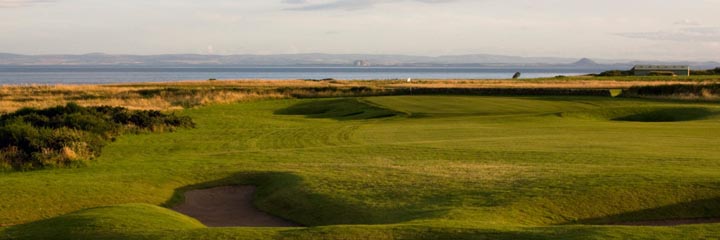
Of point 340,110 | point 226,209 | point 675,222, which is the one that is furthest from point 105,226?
point 340,110

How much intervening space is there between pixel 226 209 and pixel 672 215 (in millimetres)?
8816

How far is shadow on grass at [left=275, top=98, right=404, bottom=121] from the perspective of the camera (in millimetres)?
44312

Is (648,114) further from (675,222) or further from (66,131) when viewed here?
(675,222)

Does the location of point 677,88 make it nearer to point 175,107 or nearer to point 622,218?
point 175,107

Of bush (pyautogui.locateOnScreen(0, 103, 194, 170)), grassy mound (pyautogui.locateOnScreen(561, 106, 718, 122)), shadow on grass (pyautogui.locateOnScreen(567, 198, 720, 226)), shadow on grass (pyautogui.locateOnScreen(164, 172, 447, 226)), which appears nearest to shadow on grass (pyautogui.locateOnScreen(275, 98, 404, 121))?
grassy mound (pyautogui.locateOnScreen(561, 106, 718, 122))

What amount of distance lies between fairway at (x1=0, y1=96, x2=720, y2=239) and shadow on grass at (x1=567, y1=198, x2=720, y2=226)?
0.10ft

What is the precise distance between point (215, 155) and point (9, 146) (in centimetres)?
570

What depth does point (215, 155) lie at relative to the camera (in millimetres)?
24609

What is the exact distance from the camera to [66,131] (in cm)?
Result: 2783

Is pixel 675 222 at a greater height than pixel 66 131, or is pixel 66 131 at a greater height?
pixel 66 131

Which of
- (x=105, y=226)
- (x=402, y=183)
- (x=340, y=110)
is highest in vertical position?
(x=105, y=226)

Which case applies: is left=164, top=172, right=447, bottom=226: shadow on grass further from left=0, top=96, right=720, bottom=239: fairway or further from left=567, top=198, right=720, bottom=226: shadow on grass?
left=567, top=198, right=720, bottom=226: shadow on grass

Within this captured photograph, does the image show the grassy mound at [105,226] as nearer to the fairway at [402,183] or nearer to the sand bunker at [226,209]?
the fairway at [402,183]

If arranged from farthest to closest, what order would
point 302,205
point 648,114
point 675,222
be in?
1. point 648,114
2. point 302,205
3. point 675,222
